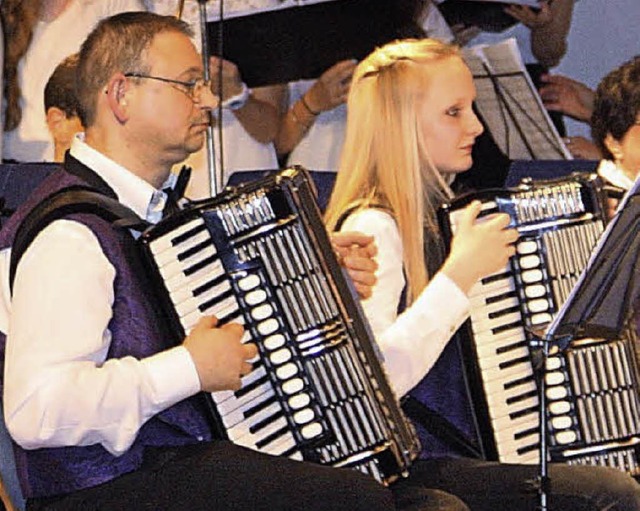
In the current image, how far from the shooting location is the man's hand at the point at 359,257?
104 inches

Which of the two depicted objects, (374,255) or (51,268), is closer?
(51,268)

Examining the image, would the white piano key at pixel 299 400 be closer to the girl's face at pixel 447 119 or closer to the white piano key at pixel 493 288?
the white piano key at pixel 493 288

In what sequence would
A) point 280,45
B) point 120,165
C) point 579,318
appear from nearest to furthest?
point 579,318 < point 120,165 < point 280,45

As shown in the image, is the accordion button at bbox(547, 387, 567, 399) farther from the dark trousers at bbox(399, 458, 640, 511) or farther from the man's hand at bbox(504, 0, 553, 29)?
the man's hand at bbox(504, 0, 553, 29)

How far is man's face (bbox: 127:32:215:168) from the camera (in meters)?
2.59

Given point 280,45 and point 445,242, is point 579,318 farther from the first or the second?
point 280,45

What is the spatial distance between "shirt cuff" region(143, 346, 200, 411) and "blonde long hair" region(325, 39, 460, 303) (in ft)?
2.05

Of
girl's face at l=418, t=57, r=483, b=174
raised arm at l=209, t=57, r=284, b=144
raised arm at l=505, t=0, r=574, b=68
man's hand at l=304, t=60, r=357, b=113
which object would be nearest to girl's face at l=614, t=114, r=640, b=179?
girl's face at l=418, t=57, r=483, b=174

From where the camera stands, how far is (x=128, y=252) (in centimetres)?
239

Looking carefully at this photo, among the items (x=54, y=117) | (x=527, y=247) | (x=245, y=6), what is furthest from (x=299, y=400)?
(x=245, y=6)

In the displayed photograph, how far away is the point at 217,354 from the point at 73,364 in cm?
23

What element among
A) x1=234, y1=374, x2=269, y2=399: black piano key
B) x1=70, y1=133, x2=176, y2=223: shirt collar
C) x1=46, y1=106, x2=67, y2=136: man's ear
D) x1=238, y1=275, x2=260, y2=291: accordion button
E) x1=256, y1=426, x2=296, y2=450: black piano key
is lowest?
x1=256, y1=426, x2=296, y2=450: black piano key

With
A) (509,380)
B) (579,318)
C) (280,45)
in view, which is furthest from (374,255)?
(280,45)

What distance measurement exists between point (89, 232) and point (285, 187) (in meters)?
0.33
